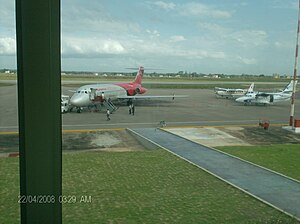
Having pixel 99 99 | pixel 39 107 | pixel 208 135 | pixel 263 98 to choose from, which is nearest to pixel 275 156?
pixel 208 135

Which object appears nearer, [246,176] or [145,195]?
[145,195]

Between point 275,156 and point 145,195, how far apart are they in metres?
7.84

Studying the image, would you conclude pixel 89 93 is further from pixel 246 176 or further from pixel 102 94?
pixel 246 176

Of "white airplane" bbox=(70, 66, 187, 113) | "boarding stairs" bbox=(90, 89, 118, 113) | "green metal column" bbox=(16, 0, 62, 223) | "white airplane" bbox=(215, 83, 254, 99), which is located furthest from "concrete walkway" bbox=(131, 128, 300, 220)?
"white airplane" bbox=(215, 83, 254, 99)

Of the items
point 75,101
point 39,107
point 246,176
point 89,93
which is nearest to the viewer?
point 39,107

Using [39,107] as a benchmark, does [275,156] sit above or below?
below

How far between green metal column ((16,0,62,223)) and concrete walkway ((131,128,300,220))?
243 inches

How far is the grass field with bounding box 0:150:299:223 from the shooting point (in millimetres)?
7395

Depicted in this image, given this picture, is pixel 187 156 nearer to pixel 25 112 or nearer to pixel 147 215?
pixel 147 215

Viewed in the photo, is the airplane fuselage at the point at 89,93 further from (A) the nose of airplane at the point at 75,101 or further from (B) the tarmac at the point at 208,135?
(B) the tarmac at the point at 208,135

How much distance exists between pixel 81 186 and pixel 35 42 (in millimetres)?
7232

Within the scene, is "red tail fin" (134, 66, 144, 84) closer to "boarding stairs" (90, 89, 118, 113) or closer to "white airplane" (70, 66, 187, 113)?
"white airplane" (70, 66, 187, 113)

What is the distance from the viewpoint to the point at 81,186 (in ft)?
31.8

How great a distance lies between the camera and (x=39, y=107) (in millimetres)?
3188
